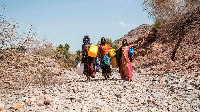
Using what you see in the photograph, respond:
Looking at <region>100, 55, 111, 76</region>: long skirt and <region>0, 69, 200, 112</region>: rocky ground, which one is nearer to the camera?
<region>0, 69, 200, 112</region>: rocky ground

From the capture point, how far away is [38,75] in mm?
9766

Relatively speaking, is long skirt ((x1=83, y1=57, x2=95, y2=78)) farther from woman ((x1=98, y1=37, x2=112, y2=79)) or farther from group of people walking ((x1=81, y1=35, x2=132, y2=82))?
woman ((x1=98, y1=37, x2=112, y2=79))

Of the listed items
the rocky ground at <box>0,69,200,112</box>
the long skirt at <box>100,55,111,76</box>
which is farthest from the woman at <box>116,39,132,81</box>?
the rocky ground at <box>0,69,200,112</box>

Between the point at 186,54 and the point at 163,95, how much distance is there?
1155 centimetres

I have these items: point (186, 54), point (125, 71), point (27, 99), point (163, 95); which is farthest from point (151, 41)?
point (27, 99)

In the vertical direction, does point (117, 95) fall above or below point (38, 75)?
below

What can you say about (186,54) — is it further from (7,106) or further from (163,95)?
(7,106)

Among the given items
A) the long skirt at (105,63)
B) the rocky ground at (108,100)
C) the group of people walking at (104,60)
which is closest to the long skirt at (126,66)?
the group of people walking at (104,60)

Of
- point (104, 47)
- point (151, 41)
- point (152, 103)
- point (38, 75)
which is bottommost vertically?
point (152, 103)

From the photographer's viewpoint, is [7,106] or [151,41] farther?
[151,41]

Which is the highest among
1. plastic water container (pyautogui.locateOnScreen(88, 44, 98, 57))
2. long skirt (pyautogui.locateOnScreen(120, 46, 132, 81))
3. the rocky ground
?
plastic water container (pyautogui.locateOnScreen(88, 44, 98, 57))

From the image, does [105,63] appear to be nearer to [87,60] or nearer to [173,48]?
[87,60]

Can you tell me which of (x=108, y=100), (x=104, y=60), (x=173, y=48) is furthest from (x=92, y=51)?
(x=173, y=48)

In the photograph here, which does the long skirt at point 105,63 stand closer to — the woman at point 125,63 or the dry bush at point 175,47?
the woman at point 125,63
